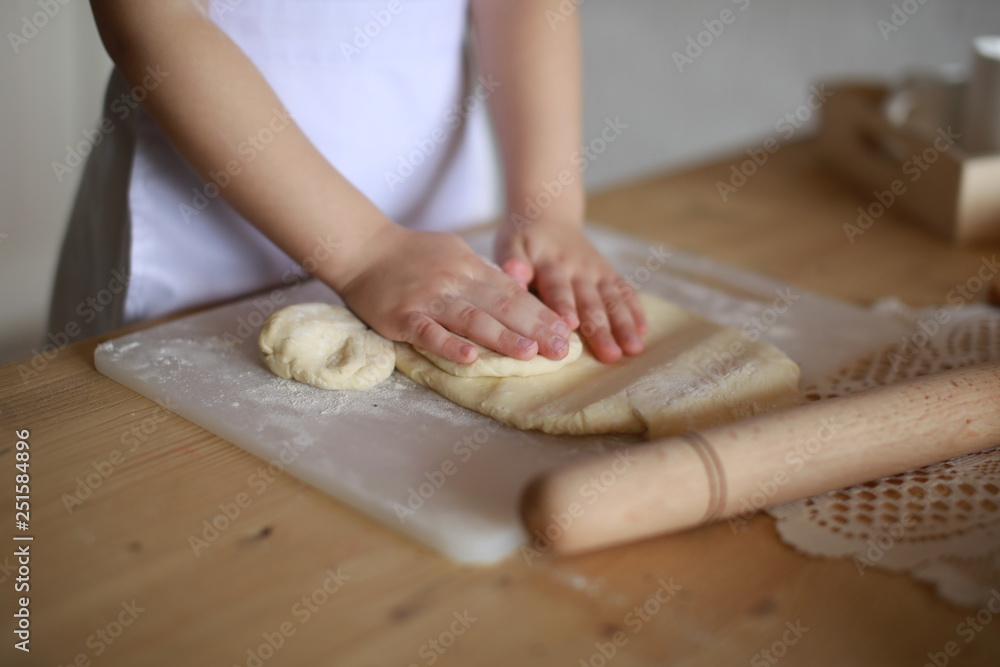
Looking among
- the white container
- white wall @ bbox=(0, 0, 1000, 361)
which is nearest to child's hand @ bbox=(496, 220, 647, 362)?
the white container

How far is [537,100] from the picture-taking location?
4.34 ft

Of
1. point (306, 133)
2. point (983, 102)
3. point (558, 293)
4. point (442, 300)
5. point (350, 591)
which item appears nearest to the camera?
point (350, 591)

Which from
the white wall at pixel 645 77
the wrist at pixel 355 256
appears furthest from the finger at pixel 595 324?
the white wall at pixel 645 77

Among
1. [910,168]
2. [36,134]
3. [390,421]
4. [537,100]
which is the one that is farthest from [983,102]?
[36,134]

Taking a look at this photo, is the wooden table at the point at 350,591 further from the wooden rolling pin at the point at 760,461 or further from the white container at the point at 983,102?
the white container at the point at 983,102

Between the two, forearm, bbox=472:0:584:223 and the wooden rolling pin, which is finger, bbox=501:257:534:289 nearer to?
forearm, bbox=472:0:584:223

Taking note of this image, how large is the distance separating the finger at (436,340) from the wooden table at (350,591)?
0.78 ft

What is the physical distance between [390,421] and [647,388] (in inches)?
11.4

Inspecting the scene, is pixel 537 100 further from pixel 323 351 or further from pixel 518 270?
pixel 323 351

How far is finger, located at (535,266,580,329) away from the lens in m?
1.05

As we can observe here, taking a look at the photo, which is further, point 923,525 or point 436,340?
point 436,340

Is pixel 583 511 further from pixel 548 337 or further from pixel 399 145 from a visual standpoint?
pixel 399 145

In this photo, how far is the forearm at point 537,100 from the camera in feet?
4.25

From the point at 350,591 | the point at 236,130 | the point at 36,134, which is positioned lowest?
the point at 36,134
